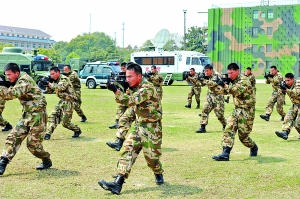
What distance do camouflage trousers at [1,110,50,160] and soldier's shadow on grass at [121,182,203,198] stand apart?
5.92ft

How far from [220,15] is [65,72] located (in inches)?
1738

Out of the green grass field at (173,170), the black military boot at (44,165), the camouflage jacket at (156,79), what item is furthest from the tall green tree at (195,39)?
the black military boot at (44,165)

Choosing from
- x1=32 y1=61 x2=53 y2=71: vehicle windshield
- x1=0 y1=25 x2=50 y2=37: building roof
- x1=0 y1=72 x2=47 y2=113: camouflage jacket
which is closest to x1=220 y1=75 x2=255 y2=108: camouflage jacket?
x1=0 y1=72 x2=47 y2=113: camouflage jacket

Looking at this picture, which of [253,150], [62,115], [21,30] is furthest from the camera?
[21,30]

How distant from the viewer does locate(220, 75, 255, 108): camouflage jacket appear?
8242 mm

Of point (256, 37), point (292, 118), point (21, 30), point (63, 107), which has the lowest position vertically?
point (292, 118)

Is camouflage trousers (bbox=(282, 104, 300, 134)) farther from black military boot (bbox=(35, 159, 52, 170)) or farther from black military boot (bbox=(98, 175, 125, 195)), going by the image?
black military boot (bbox=(98, 175, 125, 195))

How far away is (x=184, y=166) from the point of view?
8.09 meters

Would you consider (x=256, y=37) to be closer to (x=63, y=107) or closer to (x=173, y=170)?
(x=63, y=107)

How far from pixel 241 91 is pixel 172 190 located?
2574 millimetres

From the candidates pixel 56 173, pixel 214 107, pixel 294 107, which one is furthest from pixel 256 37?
pixel 56 173

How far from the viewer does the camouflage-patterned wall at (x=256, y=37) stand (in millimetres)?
52812

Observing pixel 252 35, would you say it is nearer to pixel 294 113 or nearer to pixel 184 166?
pixel 294 113

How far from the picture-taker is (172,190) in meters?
6.52
